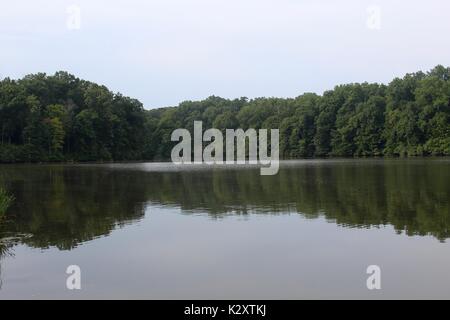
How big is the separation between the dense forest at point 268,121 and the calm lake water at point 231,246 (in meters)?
56.4

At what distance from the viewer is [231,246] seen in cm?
1230

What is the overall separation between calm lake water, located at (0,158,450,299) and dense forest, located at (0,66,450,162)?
56359mm

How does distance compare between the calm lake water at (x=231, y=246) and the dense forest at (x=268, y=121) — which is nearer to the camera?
the calm lake water at (x=231, y=246)

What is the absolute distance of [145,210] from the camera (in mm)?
18953

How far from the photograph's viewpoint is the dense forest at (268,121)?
7519 cm
